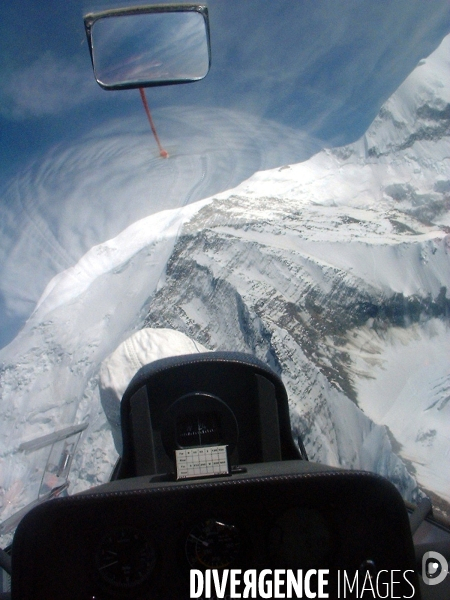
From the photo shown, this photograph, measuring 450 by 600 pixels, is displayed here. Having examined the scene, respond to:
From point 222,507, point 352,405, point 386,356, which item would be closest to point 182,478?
point 222,507

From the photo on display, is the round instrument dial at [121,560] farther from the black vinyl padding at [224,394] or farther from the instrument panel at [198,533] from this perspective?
the black vinyl padding at [224,394]

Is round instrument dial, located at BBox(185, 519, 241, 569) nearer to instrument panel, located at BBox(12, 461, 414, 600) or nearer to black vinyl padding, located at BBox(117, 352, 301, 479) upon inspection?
instrument panel, located at BBox(12, 461, 414, 600)

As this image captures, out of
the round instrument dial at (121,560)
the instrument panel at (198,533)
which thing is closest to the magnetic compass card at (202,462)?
the instrument panel at (198,533)

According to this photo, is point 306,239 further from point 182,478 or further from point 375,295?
point 182,478

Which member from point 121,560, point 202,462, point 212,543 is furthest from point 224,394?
point 121,560

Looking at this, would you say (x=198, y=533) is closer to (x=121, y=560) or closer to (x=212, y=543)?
(x=212, y=543)
